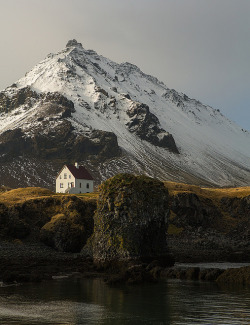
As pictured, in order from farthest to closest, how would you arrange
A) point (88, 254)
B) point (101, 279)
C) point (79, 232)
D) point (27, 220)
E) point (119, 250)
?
point (27, 220) → point (79, 232) → point (88, 254) → point (119, 250) → point (101, 279)

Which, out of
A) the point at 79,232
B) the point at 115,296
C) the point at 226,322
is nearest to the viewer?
the point at 226,322

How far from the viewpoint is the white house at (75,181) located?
487ft

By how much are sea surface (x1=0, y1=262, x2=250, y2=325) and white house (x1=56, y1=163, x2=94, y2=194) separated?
334 ft

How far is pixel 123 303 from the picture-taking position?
34906mm

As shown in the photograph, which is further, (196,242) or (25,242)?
(196,242)

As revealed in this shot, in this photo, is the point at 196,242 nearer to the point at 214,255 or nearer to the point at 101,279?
the point at 214,255

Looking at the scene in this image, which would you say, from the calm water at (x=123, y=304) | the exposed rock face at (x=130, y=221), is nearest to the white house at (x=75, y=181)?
the exposed rock face at (x=130, y=221)

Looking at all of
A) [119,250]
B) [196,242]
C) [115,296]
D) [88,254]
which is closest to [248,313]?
[115,296]

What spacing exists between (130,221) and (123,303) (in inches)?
900

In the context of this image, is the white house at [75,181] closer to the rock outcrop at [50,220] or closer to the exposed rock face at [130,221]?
the rock outcrop at [50,220]

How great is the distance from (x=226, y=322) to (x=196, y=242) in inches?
2481

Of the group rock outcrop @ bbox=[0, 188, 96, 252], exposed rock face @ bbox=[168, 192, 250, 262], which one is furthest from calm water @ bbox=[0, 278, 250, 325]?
exposed rock face @ bbox=[168, 192, 250, 262]

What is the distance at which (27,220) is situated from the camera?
84.9 m

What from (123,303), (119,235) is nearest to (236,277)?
(123,303)
